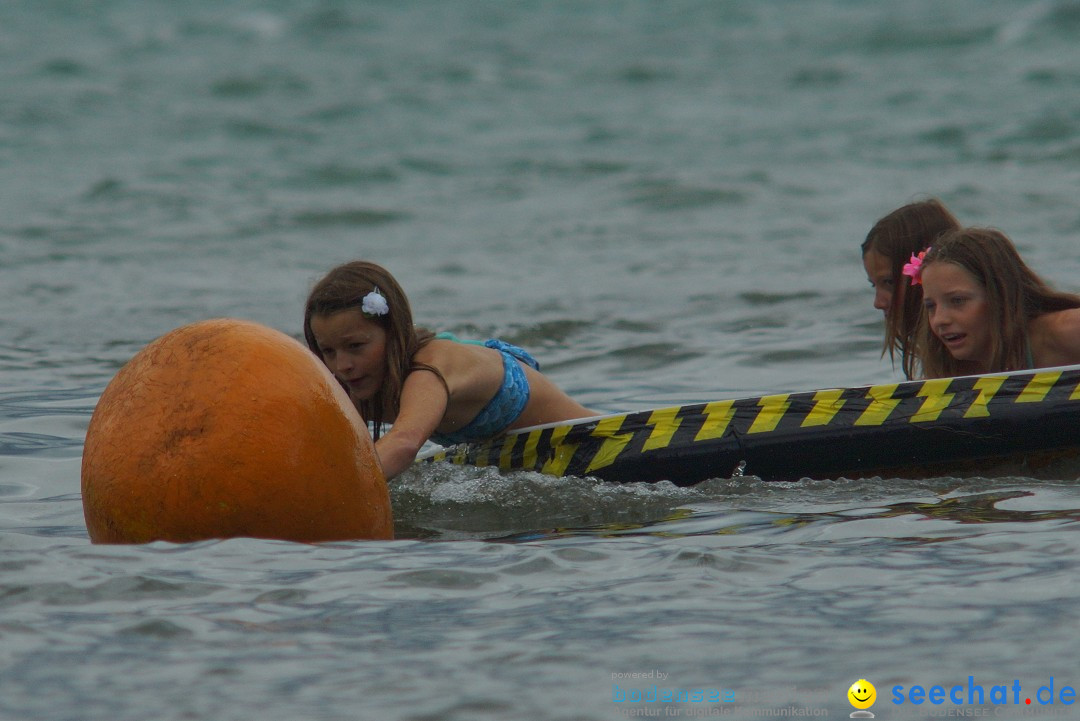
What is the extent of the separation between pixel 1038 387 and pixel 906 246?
132 centimetres

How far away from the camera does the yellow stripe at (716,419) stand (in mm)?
5887

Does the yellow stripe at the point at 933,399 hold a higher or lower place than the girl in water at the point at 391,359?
lower

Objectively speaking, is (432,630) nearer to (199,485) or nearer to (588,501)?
(199,485)

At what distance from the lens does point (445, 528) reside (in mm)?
5590

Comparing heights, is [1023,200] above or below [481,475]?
above

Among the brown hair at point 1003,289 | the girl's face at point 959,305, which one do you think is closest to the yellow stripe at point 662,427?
the girl's face at point 959,305

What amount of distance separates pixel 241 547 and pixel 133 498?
0.38 meters

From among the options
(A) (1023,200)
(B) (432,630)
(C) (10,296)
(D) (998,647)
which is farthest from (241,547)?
(A) (1023,200)

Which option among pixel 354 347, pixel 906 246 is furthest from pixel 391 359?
pixel 906 246

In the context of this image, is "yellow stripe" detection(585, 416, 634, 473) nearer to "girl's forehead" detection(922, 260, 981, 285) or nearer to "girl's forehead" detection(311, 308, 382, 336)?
"girl's forehead" detection(311, 308, 382, 336)

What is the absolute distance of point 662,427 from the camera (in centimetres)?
600

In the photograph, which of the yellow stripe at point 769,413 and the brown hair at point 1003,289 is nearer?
the yellow stripe at point 769,413

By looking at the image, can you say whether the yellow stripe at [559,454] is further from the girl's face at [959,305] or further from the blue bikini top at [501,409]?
the girl's face at [959,305]

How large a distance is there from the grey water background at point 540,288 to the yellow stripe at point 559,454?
95mm
